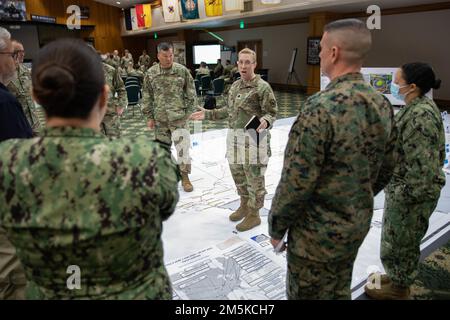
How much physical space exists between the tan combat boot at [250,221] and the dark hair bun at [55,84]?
7.66 feet

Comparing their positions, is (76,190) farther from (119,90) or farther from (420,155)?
(119,90)

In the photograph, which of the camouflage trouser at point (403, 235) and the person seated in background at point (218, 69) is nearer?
the camouflage trouser at point (403, 235)

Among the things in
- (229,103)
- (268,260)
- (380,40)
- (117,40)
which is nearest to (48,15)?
(117,40)

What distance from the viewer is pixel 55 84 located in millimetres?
811

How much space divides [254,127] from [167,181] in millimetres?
1808

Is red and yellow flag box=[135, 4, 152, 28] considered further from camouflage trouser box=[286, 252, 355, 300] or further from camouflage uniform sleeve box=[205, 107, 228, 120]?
camouflage trouser box=[286, 252, 355, 300]

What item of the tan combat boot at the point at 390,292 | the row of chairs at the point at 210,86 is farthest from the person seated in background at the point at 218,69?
the tan combat boot at the point at 390,292

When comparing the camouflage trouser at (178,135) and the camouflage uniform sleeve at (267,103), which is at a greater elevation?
the camouflage uniform sleeve at (267,103)

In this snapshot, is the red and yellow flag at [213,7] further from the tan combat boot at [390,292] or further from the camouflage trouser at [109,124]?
the tan combat boot at [390,292]

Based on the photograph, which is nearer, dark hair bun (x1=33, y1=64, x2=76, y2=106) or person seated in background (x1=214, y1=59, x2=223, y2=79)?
dark hair bun (x1=33, y1=64, x2=76, y2=106)

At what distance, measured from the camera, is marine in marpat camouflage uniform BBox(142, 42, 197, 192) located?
3.77 metres

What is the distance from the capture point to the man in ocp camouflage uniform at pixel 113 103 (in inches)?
152

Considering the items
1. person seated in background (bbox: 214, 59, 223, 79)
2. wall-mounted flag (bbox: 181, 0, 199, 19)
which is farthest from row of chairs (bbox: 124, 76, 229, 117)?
wall-mounted flag (bbox: 181, 0, 199, 19)

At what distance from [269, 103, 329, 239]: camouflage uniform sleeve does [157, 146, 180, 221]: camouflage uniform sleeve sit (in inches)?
20.8
